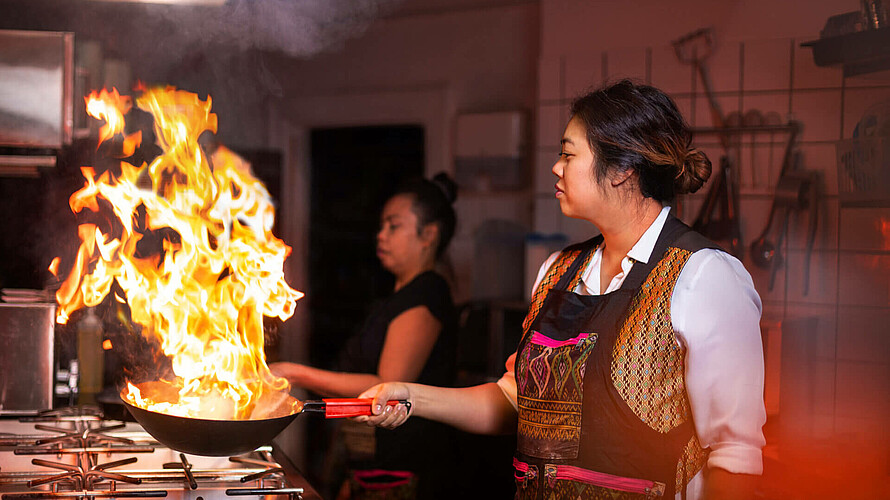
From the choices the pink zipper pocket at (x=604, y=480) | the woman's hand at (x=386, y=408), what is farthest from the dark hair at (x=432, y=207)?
the pink zipper pocket at (x=604, y=480)

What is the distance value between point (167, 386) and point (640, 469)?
107cm

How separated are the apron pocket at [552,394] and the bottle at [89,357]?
148cm

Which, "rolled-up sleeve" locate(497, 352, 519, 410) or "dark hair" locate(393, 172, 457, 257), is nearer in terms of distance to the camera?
"rolled-up sleeve" locate(497, 352, 519, 410)

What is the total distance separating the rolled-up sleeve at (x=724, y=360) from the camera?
1342 millimetres

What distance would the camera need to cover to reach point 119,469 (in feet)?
5.40

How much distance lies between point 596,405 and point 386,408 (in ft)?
1.47

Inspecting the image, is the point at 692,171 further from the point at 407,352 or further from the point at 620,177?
the point at 407,352

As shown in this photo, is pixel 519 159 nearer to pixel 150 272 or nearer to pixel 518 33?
pixel 518 33

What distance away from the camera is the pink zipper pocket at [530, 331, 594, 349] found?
149 centimetres

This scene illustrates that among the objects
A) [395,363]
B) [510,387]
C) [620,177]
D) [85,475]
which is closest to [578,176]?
[620,177]

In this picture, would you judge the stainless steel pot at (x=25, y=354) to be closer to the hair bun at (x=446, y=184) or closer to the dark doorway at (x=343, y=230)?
the hair bun at (x=446, y=184)

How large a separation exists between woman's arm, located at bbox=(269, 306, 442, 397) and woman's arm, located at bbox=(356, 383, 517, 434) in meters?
0.52

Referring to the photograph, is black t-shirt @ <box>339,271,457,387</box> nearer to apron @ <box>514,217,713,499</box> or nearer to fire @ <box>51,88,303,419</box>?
fire @ <box>51,88,303,419</box>

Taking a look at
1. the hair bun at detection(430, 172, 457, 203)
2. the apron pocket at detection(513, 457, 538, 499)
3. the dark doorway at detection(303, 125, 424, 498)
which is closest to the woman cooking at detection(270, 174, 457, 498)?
the hair bun at detection(430, 172, 457, 203)
